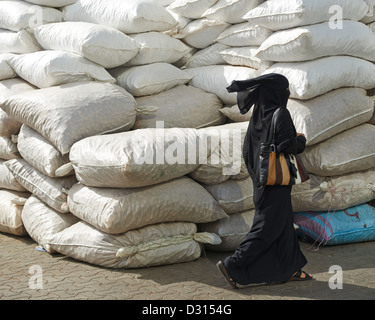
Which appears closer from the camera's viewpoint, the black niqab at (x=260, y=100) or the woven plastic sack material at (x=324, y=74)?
the black niqab at (x=260, y=100)

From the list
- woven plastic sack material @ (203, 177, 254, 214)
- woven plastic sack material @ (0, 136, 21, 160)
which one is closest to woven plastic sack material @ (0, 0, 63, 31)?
woven plastic sack material @ (0, 136, 21, 160)

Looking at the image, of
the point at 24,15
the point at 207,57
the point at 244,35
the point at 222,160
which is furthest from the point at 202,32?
the point at 222,160

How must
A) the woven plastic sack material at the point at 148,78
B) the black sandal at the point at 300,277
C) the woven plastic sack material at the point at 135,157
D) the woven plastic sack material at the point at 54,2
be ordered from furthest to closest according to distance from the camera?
the woven plastic sack material at the point at 54,2, the woven plastic sack material at the point at 148,78, the woven plastic sack material at the point at 135,157, the black sandal at the point at 300,277

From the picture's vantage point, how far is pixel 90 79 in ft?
18.1

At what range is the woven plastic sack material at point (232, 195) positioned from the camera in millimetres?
5027

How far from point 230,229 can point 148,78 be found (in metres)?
1.69

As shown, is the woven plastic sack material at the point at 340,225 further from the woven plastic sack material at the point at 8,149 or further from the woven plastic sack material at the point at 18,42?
the woven plastic sack material at the point at 18,42

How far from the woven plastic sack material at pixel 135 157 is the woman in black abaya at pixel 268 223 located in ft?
2.22

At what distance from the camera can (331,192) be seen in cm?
536

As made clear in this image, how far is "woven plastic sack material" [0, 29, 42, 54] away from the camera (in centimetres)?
604

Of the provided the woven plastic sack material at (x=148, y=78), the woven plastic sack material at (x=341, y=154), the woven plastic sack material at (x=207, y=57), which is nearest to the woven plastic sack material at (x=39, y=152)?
the woven plastic sack material at (x=148, y=78)

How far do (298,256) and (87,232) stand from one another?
5.35 feet

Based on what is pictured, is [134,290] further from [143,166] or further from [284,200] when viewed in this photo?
[284,200]
